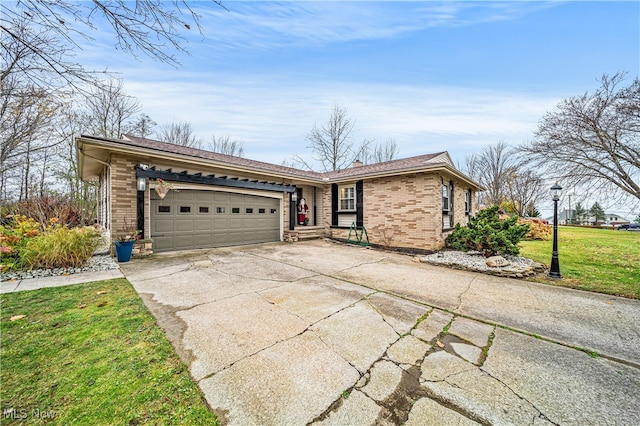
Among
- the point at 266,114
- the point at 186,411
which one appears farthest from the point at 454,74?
the point at 186,411

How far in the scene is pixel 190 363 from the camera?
2154 mm

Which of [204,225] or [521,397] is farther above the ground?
[204,225]

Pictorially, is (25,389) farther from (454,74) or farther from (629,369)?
(454,74)

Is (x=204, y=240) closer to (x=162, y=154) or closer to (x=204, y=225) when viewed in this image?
(x=204, y=225)

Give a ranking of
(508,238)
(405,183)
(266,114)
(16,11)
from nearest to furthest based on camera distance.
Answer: (16,11) < (508,238) < (405,183) < (266,114)

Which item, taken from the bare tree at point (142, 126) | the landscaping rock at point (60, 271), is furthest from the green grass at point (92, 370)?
the bare tree at point (142, 126)

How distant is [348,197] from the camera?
11.0 metres

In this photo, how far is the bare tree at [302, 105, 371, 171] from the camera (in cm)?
2097

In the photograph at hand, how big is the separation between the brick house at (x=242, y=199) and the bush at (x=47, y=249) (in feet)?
3.09

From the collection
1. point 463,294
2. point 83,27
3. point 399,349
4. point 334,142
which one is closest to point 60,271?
point 83,27

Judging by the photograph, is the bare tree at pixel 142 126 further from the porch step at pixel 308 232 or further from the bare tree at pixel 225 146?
the porch step at pixel 308 232

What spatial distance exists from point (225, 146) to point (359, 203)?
62.2 feet

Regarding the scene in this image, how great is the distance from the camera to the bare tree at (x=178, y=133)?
20.5 meters

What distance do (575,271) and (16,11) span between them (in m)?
10.8
